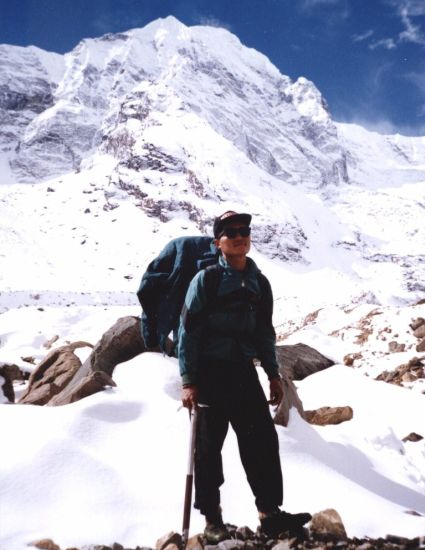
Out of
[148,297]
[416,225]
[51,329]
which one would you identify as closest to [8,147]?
[416,225]

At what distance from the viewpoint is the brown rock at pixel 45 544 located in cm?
259

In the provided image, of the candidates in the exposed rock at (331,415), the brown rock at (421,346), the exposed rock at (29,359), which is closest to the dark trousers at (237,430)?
the exposed rock at (331,415)

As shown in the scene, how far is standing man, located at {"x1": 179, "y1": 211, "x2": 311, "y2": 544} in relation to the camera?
2.97 metres

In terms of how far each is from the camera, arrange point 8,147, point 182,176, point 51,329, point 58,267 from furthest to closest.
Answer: point 8,147 < point 182,176 < point 58,267 < point 51,329

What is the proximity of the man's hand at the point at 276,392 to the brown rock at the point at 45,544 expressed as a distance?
5.27 ft

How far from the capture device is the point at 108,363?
6078 millimetres

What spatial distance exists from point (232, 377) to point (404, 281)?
78475 millimetres

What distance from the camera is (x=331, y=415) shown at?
20.4 ft

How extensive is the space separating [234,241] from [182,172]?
95087mm

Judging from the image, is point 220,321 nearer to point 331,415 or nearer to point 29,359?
point 331,415

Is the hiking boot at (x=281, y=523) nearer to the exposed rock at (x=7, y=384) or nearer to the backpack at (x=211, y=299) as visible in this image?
the backpack at (x=211, y=299)

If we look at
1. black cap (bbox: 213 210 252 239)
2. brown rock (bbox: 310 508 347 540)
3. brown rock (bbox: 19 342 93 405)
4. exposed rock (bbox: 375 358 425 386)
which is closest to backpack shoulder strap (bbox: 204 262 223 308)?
black cap (bbox: 213 210 252 239)

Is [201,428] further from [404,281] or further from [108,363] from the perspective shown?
[404,281]

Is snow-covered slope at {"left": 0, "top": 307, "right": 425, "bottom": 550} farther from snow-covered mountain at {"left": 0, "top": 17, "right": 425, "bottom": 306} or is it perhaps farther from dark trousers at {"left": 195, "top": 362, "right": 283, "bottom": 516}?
snow-covered mountain at {"left": 0, "top": 17, "right": 425, "bottom": 306}
